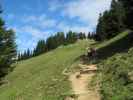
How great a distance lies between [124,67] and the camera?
27.1 meters

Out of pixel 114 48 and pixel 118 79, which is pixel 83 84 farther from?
pixel 114 48

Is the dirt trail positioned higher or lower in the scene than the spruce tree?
lower

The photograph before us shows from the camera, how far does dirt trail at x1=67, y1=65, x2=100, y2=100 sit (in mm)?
24495

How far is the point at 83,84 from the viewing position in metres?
29.5

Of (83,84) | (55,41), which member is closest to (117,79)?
(83,84)

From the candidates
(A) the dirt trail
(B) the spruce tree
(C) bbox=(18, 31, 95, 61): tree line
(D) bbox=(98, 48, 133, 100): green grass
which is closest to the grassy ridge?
(D) bbox=(98, 48, 133, 100): green grass

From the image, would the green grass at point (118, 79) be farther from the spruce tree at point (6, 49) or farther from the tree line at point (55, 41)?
the tree line at point (55, 41)

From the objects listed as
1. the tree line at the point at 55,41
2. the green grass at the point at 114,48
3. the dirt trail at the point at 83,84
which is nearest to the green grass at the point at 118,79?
the dirt trail at the point at 83,84

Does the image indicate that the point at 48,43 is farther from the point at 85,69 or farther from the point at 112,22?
the point at 85,69

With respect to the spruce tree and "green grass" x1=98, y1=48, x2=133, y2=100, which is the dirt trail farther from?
the spruce tree

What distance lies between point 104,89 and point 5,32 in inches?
1074

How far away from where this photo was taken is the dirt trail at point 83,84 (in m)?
24.5

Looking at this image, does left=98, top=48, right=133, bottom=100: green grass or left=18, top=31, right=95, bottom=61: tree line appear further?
left=18, top=31, right=95, bottom=61: tree line

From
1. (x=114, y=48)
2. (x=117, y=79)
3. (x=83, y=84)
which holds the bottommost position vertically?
(x=83, y=84)
